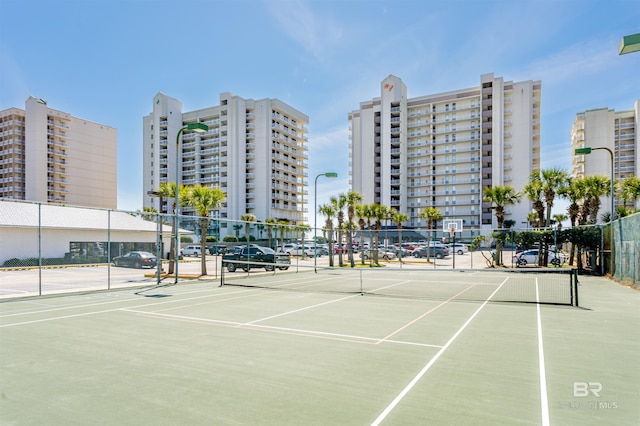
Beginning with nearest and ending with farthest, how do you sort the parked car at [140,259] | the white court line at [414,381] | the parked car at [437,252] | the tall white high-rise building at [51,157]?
1. the white court line at [414,381]
2. the parked car at [140,259]
3. the parked car at [437,252]
4. the tall white high-rise building at [51,157]

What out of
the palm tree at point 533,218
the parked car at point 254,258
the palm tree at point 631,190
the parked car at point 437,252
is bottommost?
the parked car at point 437,252

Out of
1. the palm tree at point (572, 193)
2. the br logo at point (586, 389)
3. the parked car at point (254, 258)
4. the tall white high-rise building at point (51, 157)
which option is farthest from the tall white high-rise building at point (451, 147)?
the br logo at point (586, 389)

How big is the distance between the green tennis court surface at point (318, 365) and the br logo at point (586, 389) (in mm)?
33

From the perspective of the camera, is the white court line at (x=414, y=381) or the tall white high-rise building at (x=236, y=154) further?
the tall white high-rise building at (x=236, y=154)

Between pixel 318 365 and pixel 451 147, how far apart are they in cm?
9563

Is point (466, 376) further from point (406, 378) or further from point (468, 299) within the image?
point (468, 299)

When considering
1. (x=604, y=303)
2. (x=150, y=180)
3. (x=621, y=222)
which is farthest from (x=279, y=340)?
(x=150, y=180)

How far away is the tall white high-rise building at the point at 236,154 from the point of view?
99.2 meters

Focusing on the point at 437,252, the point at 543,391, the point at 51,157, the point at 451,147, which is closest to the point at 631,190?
the point at 437,252

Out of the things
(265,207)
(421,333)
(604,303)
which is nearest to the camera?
(421,333)

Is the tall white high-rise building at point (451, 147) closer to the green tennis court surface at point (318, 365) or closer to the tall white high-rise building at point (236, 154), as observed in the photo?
the tall white high-rise building at point (236, 154)

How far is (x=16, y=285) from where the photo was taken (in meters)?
20.9

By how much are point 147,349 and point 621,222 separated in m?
24.4

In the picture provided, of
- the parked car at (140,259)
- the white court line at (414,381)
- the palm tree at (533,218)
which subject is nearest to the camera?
the white court line at (414,381)
